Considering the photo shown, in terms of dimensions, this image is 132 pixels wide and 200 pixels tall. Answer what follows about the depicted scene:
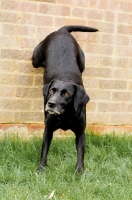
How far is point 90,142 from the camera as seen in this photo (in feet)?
17.0

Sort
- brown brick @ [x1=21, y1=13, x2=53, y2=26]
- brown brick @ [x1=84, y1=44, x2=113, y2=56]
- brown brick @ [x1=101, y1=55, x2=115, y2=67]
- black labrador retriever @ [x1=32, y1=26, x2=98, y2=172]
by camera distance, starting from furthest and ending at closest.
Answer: brown brick @ [x1=101, y1=55, x2=115, y2=67] < brown brick @ [x1=84, y1=44, x2=113, y2=56] < brown brick @ [x1=21, y1=13, x2=53, y2=26] < black labrador retriever @ [x1=32, y1=26, x2=98, y2=172]

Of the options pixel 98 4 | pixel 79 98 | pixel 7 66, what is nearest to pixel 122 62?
pixel 98 4

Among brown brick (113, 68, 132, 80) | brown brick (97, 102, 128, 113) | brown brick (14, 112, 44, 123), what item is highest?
brown brick (113, 68, 132, 80)

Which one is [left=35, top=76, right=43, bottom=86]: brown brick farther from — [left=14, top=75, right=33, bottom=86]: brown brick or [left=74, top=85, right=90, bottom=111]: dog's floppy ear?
[left=74, top=85, right=90, bottom=111]: dog's floppy ear

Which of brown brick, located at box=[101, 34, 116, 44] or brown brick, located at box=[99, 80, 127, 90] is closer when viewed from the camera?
brown brick, located at box=[101, 34, 116, 44]

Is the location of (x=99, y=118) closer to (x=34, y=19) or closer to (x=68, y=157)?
(x=68, y=157)

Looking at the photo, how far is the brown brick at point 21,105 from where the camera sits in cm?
538

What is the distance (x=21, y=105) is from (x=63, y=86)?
141cm

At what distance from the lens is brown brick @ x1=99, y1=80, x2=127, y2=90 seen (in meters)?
5.73

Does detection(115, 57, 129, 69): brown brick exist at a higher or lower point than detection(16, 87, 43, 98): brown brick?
higher

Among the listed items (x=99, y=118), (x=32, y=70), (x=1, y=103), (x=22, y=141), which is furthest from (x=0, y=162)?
(x=99, y=118)

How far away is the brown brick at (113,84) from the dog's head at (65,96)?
158 centimetres

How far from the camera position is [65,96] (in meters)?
4.11

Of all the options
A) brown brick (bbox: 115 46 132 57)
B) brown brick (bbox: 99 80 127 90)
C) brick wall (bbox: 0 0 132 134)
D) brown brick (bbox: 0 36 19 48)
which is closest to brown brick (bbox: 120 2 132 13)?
brick wall (bbox: 0 0 132 134)
